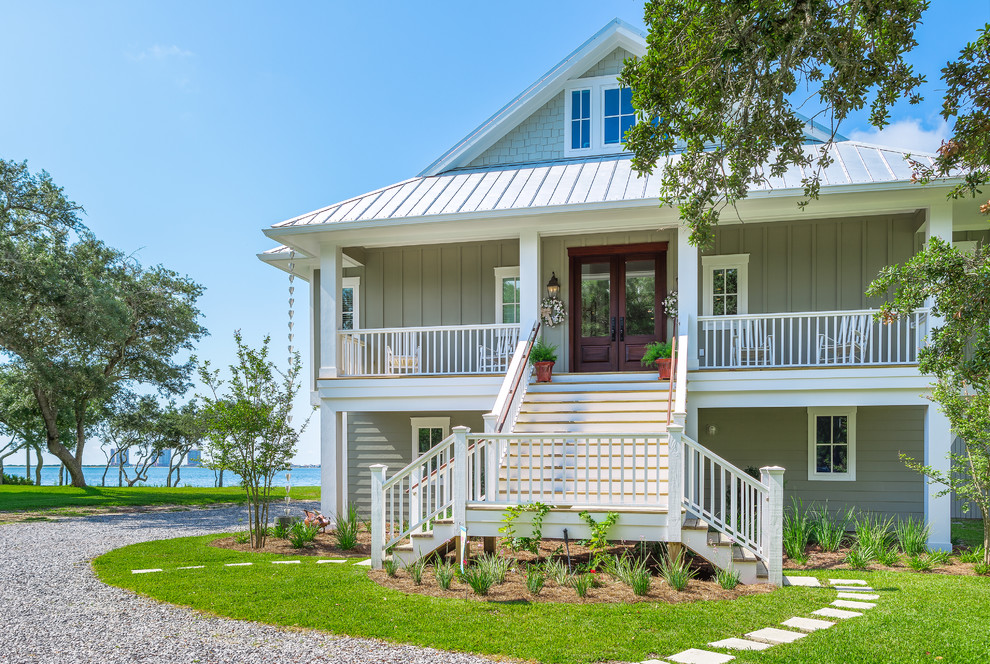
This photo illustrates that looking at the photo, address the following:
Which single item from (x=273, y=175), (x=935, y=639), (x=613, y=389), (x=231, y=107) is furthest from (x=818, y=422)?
(x=231, y=107)

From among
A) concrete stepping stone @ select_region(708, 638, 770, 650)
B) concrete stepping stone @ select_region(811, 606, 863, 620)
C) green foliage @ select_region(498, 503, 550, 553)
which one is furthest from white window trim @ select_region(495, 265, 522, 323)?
concrete stepping stone @ select_region(708, 638, 770, 650)

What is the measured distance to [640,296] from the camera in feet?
43.5

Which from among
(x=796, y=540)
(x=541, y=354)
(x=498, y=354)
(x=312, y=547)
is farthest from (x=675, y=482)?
(x=312, y=547)

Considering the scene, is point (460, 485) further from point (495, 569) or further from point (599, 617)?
point (599, 617)

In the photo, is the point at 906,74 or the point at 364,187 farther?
the point at 364,187

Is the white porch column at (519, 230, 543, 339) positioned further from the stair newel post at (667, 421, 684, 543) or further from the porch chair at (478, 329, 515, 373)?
the stair newel post at (667, 421, 684, 543)

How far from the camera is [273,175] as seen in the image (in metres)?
16.4

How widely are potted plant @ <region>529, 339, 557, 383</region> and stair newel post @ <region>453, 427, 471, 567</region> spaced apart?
3.40 m

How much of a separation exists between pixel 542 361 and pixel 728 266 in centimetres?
388

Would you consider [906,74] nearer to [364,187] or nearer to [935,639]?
[935,639]

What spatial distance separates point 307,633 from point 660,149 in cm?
497

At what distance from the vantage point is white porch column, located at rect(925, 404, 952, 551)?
9.85 m

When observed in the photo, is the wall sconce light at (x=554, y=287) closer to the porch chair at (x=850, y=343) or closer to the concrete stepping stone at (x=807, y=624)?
the porch chair at (x=850, y=343)

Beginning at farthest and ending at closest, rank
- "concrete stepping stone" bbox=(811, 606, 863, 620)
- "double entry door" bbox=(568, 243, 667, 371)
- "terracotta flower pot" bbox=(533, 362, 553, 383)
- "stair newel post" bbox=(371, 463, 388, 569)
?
"double entry door" bbox=(568, 243, 667, 371), "terracotta flower pot" bbox=(533, 362, 553, 383), "stair newel post" bbox=(371, 463, 388, 569), "concrete stepping stone" bbox=(811, 606, 863, 620)
